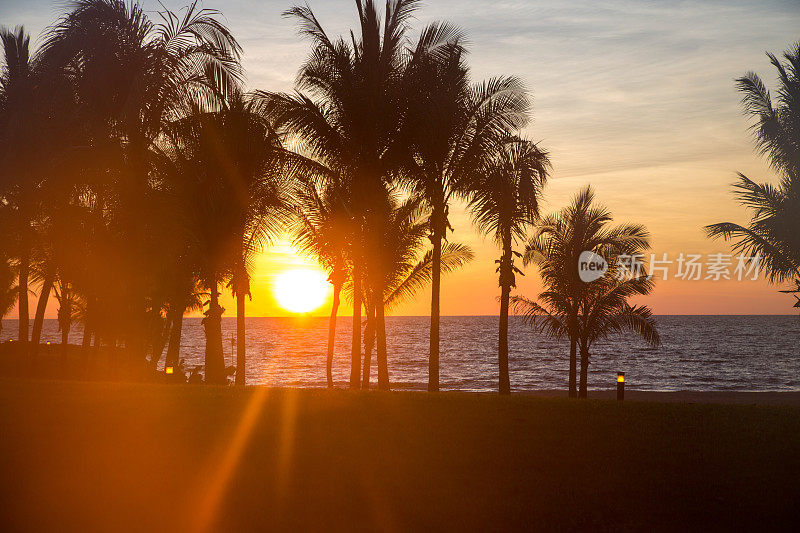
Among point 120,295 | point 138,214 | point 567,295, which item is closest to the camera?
point 138,214

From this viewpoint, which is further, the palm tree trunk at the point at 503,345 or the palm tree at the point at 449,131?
the palm tree trunk at the point at 503,345

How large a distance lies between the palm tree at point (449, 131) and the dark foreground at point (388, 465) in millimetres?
8948

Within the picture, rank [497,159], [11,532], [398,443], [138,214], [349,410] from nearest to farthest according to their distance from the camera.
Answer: [11,532]
[398,443]
[349,410]
[138,214]
[497,159]

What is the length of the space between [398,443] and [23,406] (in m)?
5.85

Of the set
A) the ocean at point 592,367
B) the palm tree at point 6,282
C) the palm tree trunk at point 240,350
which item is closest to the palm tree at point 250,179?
the palm tree trunk at point 240,350

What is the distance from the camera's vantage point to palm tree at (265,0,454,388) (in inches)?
694

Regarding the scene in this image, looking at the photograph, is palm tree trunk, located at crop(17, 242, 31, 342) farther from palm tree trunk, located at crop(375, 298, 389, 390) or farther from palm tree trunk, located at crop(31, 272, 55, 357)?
palm tree trunk, located at crop(375, 298, 389, 390)

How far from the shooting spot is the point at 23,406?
33.0 ft

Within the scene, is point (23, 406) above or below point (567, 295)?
below

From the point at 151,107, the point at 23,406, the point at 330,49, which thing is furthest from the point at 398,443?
the point at 330,49

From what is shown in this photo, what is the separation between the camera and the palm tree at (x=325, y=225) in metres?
20.1

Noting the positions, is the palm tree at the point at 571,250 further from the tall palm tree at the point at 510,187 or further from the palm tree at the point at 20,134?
the palm tree at the point at 20,134

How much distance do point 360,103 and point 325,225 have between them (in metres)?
5.95

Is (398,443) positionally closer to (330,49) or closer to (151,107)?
(151,107)
